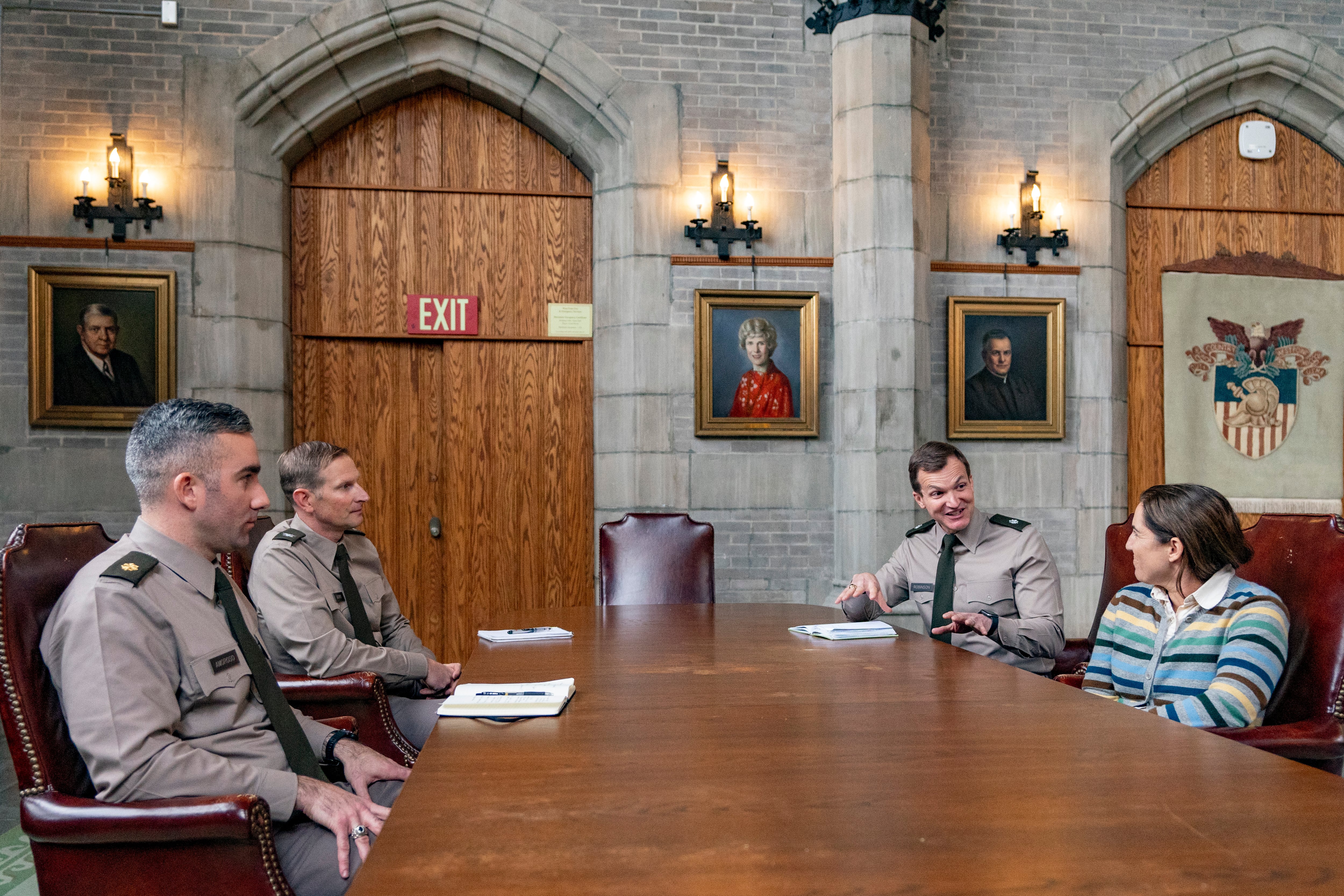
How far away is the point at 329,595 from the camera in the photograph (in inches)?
119

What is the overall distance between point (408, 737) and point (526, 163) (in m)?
4.10

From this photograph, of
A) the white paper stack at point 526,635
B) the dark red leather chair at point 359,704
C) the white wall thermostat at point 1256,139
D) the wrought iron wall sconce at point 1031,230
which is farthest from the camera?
the white wall thermostat at point 1256,139

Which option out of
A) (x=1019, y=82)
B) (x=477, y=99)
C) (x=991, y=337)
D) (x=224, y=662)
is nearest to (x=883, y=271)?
(x=991, y=337)

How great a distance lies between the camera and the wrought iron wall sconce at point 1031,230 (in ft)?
19.9

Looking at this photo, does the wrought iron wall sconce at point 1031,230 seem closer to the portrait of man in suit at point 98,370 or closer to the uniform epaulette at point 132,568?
the portrait of man in suit at point 98,370

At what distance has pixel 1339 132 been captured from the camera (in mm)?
6605

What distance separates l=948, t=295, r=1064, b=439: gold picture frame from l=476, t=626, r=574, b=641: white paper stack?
145 inches

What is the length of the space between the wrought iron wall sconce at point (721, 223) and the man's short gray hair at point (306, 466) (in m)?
3.25

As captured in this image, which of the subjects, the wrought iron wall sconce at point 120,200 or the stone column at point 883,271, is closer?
the wrought iron wall sconce at point 120,200

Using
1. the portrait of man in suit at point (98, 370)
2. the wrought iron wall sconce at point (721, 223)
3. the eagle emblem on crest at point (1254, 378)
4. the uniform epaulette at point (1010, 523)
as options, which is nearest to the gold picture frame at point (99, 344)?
the portrait of man in suit at point (98, 370)

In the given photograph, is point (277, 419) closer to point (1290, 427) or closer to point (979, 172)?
point (979, 172)

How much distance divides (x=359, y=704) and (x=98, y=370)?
3843 mm

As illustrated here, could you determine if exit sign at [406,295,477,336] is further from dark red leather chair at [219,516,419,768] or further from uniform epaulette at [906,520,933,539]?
dark red leather chair at [219,516,419,768]

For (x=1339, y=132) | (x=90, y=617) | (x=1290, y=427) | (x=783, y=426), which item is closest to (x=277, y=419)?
(x=783, y=426)
